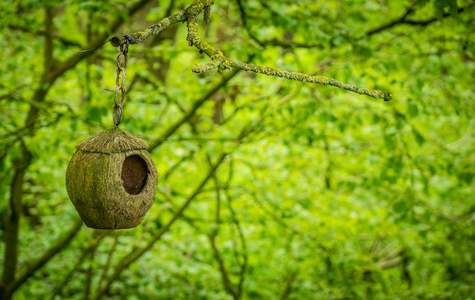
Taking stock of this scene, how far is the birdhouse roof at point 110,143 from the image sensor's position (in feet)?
5.35

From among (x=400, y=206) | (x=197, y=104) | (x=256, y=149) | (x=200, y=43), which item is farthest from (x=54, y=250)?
(x=400, y=206)

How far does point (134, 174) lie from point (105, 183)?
0.24 meters

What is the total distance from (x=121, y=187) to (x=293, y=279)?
420 centimetres

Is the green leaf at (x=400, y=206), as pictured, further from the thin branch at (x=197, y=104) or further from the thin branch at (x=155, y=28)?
the thin branch at (x=155, y=28)

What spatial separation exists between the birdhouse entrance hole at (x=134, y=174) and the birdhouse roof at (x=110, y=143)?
0.40 ft

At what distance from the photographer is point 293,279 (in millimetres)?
5340

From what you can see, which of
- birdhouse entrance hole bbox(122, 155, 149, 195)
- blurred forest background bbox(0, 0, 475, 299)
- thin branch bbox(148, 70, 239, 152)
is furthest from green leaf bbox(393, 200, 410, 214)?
birdhouse entrance hole bbox(122, 155, 149, 195)

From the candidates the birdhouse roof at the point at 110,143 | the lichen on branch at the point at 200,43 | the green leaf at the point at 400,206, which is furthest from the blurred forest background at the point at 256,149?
the birdhouse roof at the point at 110,143

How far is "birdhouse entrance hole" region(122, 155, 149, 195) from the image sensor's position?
1798 millimetres

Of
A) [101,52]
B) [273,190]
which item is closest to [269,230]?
[273,190]

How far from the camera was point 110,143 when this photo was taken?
1645 mm

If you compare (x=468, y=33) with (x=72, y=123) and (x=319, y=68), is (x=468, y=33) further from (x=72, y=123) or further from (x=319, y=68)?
(x=72, y=123)

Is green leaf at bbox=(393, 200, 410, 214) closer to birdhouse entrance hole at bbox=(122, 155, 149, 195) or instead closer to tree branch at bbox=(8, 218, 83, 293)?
birdhouse entrance hole at bbox=(122, 155, 149, 195)

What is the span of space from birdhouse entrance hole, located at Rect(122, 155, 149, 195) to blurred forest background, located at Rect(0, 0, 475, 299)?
51.7 inches
